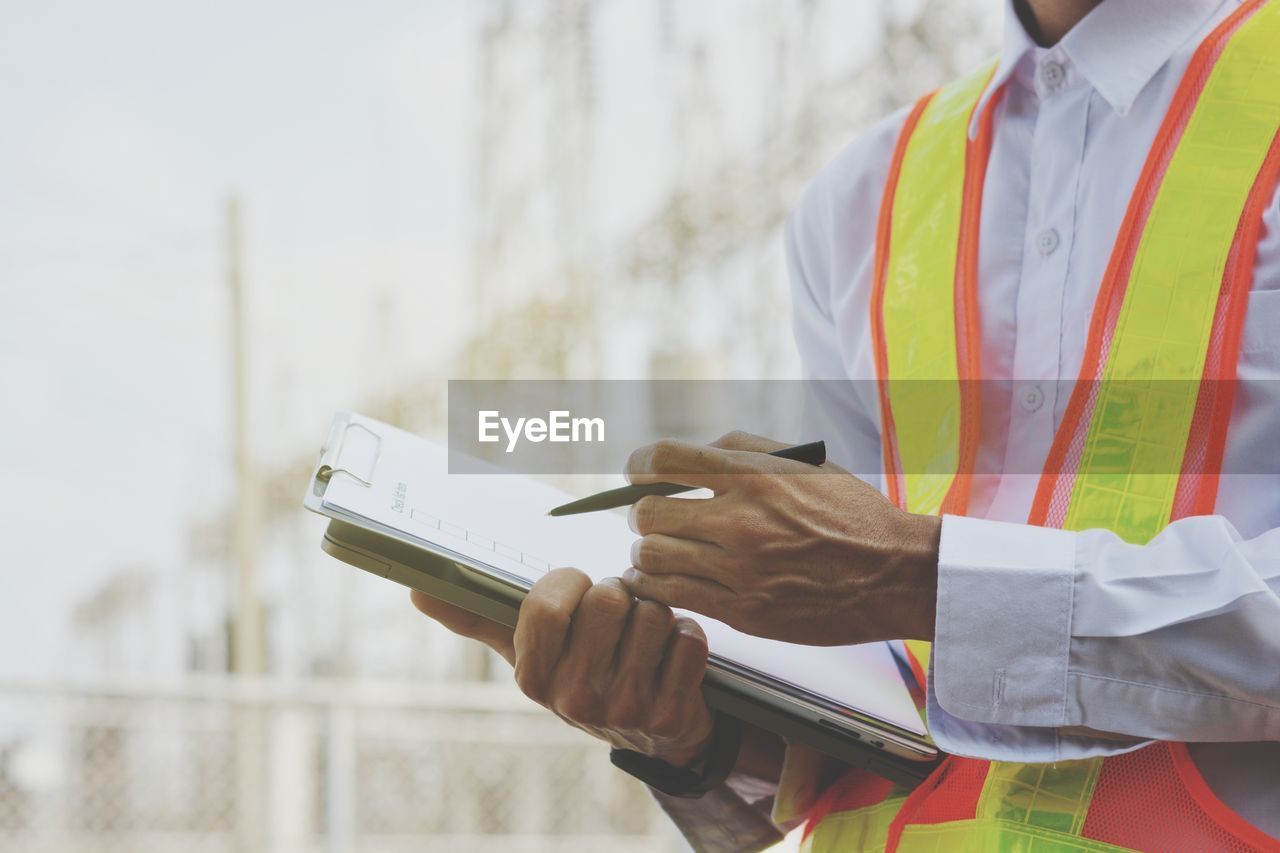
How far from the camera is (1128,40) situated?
1.05 m

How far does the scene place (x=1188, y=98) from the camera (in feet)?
3.25

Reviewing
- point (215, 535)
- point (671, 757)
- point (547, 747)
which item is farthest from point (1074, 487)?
point (215, 535)

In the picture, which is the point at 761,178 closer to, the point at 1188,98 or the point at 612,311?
the point at 612,311

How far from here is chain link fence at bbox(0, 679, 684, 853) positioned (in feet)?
14.9

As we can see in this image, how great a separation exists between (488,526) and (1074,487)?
46cm

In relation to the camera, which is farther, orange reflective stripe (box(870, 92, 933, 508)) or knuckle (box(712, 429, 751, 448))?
orange reflective stripe (box(870, 92, 933, 508))

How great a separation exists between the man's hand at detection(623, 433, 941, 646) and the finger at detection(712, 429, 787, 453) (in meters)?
0.03

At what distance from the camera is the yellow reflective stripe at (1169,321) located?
0.89m

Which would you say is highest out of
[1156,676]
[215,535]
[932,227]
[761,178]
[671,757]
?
[761,178]

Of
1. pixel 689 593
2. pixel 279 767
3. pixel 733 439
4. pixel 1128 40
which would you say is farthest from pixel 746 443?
pixel 279 767

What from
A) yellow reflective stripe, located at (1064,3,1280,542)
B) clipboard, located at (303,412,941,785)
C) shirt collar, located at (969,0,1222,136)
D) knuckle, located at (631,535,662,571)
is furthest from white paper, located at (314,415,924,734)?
shirt collar, located at (969,0,1222,136)

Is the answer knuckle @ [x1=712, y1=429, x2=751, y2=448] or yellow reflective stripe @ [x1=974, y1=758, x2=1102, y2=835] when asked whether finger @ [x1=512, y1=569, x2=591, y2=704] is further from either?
yellow reflective stripe @ [x1=974, y1=758, x2=1102, y2=835]

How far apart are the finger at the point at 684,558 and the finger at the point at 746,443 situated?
0.08m

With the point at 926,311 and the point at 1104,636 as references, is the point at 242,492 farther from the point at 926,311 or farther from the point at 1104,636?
the point at 1104,636
